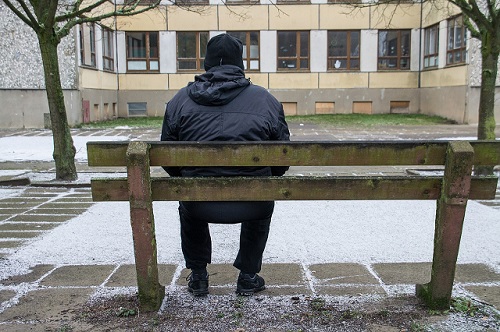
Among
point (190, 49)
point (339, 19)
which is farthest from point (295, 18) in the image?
point (190, 49)

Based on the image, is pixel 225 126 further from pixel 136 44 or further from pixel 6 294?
pixel 136 44

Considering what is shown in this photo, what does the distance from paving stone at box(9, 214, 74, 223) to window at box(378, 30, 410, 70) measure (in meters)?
22.4

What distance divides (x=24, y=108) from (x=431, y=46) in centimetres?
1736

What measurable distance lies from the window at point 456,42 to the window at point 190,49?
35.5 ft

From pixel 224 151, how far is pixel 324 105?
24197 millimetres

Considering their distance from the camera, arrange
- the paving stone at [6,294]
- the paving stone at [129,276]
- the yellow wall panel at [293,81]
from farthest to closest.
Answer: the yellow wall panel at [293,81], the paving stone at [129,276], the paving stone at [6,294]

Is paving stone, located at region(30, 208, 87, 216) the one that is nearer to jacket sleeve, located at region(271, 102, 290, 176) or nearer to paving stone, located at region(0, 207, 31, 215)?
paving stone, located at region(0, 207, 31, 215)

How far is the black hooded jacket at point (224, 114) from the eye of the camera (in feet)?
12.6

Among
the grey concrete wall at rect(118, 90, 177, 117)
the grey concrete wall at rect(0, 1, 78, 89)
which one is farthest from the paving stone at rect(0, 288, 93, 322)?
the grey concrete wall at rect(118, 90, 177, 117)

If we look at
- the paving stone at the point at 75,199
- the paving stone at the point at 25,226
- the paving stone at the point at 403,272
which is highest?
the paving stone at the point at 403,272

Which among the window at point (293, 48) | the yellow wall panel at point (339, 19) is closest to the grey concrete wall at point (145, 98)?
the window at point (293, 48)

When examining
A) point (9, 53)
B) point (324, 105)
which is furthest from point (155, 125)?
point (324, 105)

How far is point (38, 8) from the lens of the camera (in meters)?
9.55

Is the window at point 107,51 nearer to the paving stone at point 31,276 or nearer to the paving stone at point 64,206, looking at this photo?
the paving stone at point 64,206
